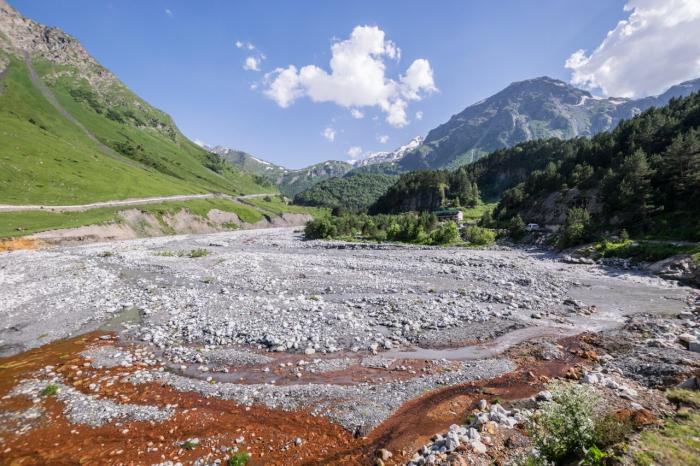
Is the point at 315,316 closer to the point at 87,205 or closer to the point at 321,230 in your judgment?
the point at 321,230

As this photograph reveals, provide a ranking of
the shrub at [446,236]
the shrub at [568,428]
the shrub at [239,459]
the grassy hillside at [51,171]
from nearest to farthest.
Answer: the shrub at [568,428]
the shrub at [239,459]
the shrub at [446,236]
the grassy hillside at [51,171]

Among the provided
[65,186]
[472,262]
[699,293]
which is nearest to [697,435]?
[699,293]

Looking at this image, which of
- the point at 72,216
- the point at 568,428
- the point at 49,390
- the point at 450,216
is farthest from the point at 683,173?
the point at 72,216

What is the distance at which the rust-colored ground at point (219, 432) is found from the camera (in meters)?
11.1

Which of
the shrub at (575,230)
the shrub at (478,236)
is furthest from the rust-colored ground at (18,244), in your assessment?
the shrub at (575,230)

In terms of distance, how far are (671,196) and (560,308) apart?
53.3 m

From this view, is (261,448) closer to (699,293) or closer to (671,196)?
(699,293)

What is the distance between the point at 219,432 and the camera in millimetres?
12211

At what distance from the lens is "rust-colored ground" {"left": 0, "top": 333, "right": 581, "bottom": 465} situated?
36.5ft

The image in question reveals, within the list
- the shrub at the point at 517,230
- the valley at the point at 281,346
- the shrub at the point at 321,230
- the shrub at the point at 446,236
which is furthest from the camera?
the shrub at the point at 321,230

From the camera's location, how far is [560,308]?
26.5 meters

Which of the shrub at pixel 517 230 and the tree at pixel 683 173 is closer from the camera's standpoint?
the tree at pixel 683 173

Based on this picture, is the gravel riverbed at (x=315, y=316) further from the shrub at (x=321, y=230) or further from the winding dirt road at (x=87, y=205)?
the shrub at (x=321, y=230)

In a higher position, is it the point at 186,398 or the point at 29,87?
the point at 29,87
